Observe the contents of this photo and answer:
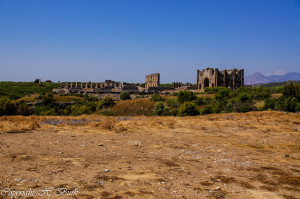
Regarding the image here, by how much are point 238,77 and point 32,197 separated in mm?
54532

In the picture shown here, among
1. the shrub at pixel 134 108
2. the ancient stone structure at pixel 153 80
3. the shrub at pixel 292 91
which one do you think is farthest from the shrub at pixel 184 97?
the ancient stone structure at pixel 153 80

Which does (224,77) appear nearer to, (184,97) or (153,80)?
(153,80)

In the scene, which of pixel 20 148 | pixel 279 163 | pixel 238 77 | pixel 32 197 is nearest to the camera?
pixel 32 197

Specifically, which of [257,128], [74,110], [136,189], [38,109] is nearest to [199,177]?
[136,189]

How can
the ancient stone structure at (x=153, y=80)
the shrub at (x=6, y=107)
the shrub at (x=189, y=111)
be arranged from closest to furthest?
the shrub at (x=6, y=107) < the shrub at (x=189, y=111) < the ancient stone structure at (x=153, y=80)

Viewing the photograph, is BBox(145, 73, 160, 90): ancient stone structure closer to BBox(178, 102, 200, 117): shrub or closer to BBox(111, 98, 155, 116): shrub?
BBox(111, 98, 155, 116): shrub

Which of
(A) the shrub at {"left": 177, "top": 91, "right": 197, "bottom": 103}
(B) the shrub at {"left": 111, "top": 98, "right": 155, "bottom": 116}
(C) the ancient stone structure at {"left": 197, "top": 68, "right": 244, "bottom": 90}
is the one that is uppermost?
(C) the ancient stone structure at {"left": 197, "top": 68, "right": 244, "bottom": 90}

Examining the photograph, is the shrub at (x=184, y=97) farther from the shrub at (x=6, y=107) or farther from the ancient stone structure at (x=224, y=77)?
the ancient stone structure at (x=224, y=77)

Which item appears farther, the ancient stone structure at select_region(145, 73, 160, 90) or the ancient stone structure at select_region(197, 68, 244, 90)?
the ancient stone structure at select_region(145, 73, 160, 90)

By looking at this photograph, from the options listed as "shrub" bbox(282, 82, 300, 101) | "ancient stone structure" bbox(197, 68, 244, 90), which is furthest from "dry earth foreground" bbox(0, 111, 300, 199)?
"ancient stone structure" bbox(197, 68, 244, 90)

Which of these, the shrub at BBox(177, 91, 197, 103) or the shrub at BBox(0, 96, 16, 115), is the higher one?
the shrub at BBox(177, 91, 197, 103)

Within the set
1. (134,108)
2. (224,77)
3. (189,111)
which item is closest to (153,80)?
(224,77)

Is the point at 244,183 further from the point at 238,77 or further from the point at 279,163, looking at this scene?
the point at 238,77

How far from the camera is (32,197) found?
3582mm
